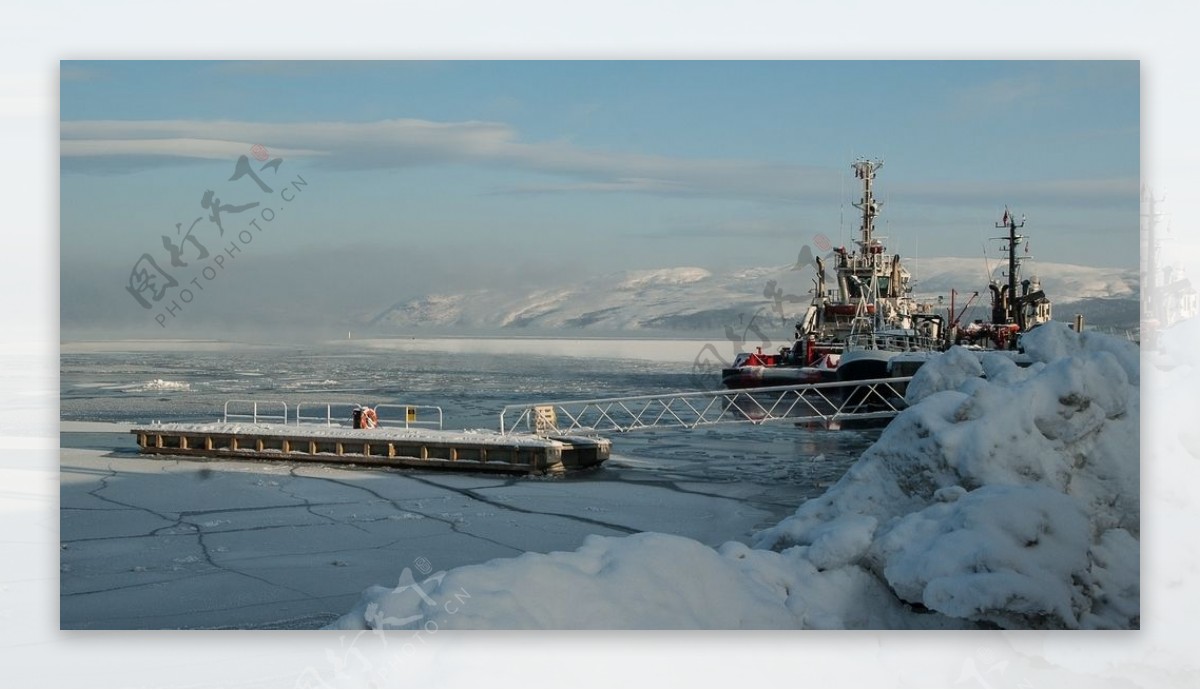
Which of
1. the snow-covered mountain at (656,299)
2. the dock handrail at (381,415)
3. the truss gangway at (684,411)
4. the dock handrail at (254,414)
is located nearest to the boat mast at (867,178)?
the snow-covered mountain at (656,299)

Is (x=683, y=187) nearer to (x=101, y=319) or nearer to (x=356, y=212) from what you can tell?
(x=356, y=212)

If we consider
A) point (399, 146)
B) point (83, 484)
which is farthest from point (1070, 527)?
point (83, 484)

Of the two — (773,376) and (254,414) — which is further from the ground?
(773,376)

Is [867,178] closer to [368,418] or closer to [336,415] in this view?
[368,418]

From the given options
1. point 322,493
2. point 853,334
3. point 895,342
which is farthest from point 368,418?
point 895,342

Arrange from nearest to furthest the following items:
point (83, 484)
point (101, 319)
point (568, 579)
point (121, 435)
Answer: point (568, 579), point (101, 319), point (83, 484), point (121, 435)

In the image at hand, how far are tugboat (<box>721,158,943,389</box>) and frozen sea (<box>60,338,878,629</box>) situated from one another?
403cm

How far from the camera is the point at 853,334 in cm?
1731

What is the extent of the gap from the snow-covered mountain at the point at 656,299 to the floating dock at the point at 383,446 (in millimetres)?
1281

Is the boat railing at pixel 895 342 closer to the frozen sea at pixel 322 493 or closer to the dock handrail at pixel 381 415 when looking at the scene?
the frozen sea at pixel 322 493

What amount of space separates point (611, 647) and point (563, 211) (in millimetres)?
2777

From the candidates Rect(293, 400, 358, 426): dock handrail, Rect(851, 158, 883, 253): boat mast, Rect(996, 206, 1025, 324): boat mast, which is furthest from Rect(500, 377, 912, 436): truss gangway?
Rect(851, 158, 883, 253): boat mast

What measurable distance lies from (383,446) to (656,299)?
2.96 metres

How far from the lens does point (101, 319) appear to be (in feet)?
21.0
